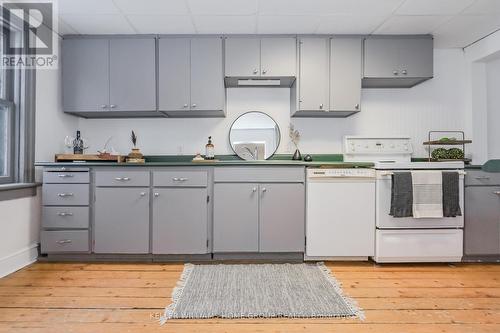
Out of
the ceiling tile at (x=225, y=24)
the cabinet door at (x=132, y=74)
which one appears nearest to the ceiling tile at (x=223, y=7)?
the ceiling tile at (x=225, y=24)

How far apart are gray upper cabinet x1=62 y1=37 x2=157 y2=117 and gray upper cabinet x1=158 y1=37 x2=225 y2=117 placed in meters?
0.11

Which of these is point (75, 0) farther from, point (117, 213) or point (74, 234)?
point (74, 234)

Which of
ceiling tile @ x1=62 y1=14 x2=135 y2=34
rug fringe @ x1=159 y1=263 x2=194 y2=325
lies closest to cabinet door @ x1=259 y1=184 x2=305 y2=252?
rug fringe @ x1=159 y1=263 x2=194 y2=325

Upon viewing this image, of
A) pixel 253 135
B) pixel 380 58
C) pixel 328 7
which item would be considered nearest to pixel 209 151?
pixel 253 135

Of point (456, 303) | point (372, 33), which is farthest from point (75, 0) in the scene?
point (456, 303)

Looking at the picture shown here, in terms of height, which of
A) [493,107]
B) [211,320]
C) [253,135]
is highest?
[493,107]

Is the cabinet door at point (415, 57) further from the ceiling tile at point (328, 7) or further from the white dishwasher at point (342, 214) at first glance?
the white dishwasher at point (342, 214)

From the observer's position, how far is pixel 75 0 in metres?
2.37

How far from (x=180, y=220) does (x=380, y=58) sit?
253cm

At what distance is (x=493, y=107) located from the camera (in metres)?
3.33

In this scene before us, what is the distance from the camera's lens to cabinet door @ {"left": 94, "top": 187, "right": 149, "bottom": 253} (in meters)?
2.64

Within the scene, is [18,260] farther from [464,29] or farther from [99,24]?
[464,29]

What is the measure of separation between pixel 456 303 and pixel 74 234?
3033 millimetres

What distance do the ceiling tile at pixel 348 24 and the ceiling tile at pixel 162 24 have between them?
126cm
